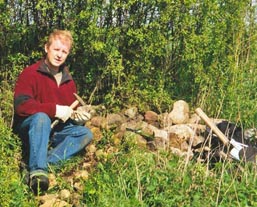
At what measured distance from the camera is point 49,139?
20.5ft

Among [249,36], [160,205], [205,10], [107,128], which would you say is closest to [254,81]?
[249,36]

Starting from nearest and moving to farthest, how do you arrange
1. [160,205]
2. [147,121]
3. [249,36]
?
[160,205]
[147,121]
[249,36]

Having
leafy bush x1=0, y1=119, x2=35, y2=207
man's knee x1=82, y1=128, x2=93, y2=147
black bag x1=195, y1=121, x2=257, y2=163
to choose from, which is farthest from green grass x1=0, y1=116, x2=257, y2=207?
man's knee x1=82, y1=128, x2=93, y2=147

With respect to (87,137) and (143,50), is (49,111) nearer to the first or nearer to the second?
(87,137)

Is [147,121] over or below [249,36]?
below

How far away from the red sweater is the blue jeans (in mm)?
96

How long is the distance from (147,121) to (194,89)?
0.87 metres

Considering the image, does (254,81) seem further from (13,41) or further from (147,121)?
(13,41)

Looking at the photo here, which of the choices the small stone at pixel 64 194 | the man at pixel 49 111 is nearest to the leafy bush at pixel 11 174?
the man at pixel 49 111

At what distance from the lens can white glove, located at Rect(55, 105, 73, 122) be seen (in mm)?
5957

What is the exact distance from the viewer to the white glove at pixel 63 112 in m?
5.96

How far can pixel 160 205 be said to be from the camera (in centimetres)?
503

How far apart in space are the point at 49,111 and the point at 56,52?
0.62m

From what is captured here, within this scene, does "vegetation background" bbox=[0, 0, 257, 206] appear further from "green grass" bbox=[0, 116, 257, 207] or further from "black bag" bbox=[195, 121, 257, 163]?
"green grass" bbox=[0, 116, 257, 207]
